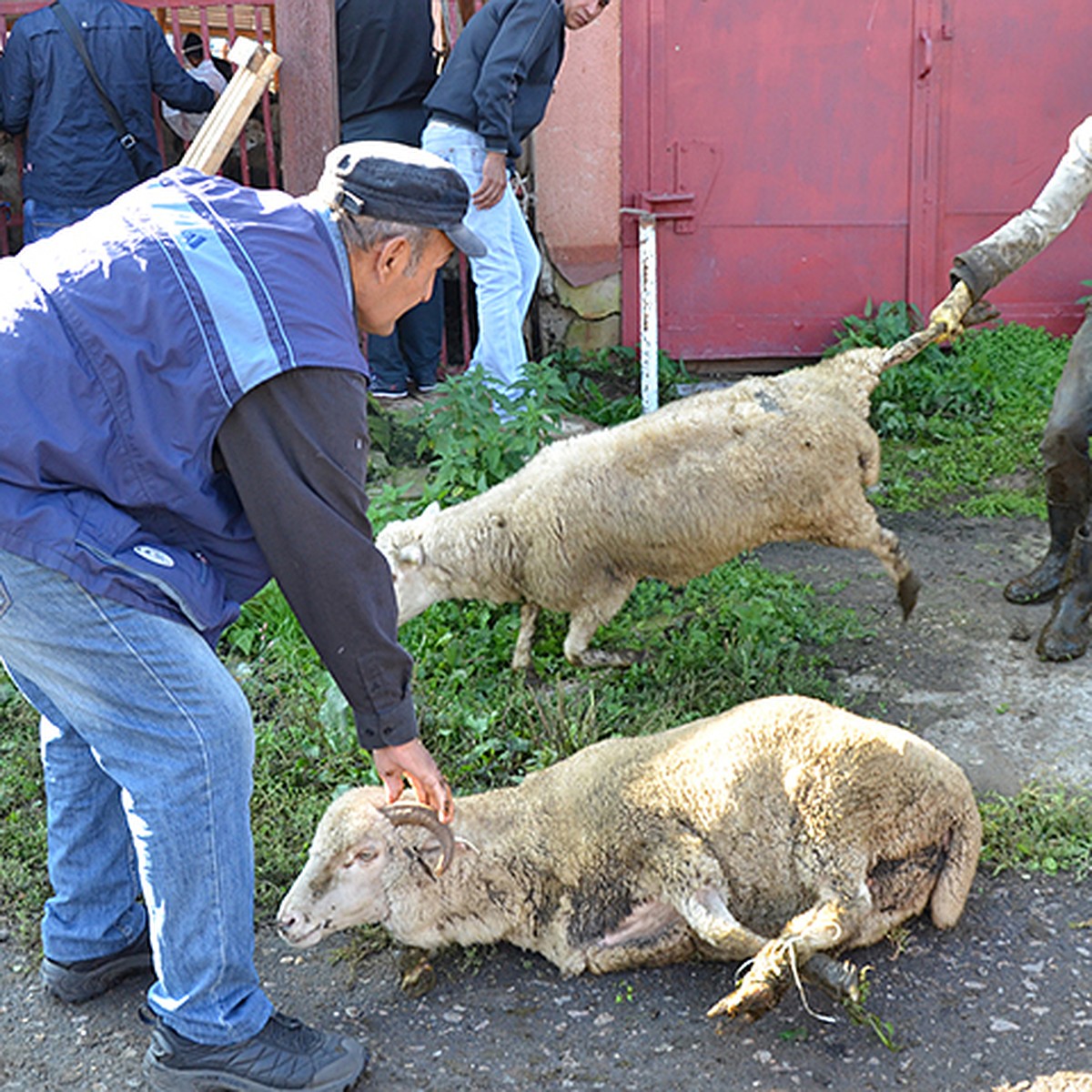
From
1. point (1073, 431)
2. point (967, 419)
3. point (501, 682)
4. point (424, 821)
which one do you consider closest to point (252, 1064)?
point (424, 821)

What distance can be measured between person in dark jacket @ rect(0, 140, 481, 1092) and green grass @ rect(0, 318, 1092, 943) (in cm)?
99

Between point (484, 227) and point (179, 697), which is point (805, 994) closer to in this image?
point (179, 697)

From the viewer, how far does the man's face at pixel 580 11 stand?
243 inches

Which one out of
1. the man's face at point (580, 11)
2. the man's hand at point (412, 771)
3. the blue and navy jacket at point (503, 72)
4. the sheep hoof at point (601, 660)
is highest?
the man's face at point (580, 11)

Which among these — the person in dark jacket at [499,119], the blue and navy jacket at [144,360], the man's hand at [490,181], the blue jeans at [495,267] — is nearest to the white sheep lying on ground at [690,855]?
the blue and navy jacket at [144,360]

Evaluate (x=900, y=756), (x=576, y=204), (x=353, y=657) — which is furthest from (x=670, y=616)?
(x=576, y=204)

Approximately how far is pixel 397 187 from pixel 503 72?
375cm

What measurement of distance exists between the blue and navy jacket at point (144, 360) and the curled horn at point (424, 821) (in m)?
0.82

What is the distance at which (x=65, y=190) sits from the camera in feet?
21.9

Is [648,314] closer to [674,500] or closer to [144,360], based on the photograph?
[674,500]

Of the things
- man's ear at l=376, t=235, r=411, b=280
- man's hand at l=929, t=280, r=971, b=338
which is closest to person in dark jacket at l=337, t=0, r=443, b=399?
man's hand at l=929, t=280, r=971, b=338

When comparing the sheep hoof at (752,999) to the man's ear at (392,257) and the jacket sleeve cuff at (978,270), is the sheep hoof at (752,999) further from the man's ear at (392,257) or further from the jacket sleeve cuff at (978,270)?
the jacket sleeve cuff at (978,270)

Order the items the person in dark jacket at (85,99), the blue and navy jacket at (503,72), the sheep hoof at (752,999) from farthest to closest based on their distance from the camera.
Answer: the person in dark jacket at (85,99), the blue and navy jacket at (503,72), the sheep hoof at (752,999)

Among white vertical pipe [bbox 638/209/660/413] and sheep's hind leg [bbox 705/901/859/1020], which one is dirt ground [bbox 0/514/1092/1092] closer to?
sheep's hind leg [bbox 705/901/859/1020]
